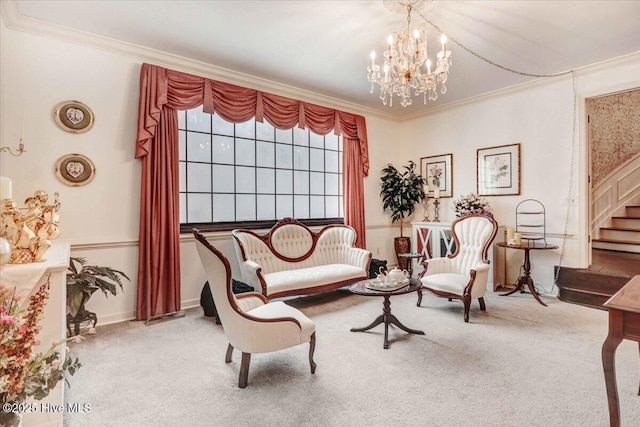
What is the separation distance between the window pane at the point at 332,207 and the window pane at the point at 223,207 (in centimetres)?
167

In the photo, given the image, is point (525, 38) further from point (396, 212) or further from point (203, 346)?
point (203, 346)

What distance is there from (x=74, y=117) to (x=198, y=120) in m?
1.31

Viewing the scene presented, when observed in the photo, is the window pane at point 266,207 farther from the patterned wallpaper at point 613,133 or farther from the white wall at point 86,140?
the patterned wallpaper at point 613,133

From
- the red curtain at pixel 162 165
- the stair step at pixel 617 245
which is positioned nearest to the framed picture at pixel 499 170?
the stair step at pixel 617 245

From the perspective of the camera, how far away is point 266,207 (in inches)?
189

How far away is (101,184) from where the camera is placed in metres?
3.43

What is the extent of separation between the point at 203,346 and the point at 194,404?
879mm

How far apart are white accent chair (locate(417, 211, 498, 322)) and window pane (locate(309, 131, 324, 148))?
7.96ft

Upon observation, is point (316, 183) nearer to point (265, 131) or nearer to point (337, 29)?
point (265, 131)

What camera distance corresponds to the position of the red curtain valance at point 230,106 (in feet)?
11.7

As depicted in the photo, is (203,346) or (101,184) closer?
(203,346)

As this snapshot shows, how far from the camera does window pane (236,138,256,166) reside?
14.9 ft

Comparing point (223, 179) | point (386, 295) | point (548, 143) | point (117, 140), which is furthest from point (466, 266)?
point (117, 140)

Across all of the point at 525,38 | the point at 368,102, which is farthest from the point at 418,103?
the point at 525,38
